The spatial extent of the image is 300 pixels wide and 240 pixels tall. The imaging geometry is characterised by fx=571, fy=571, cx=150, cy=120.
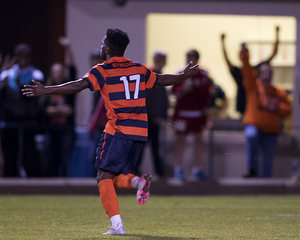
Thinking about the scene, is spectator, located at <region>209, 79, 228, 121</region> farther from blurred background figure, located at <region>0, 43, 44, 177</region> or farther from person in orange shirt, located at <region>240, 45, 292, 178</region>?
blurred background figure, located at <region>0, 43, 44, 177</region>

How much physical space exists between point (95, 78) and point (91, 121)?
13.5 ft

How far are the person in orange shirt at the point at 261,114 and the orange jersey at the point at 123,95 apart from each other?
4543 millimetres

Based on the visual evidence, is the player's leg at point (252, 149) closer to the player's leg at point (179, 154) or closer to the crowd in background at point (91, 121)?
the crowd in background at point (91, 121)

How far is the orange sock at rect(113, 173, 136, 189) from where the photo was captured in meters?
5.32

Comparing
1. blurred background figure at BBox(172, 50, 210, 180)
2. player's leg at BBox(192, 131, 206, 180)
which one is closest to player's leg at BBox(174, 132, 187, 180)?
blurred background figure at BBox(172, 50, 210, 180)

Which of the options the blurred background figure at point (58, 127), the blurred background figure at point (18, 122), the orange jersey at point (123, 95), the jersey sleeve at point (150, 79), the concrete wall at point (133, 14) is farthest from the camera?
the concrete wall at point (133, 14)

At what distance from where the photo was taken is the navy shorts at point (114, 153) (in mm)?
5242

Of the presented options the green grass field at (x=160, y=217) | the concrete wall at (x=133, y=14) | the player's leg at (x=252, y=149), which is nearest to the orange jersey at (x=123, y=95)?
the green grass field at (x=160, y=217)

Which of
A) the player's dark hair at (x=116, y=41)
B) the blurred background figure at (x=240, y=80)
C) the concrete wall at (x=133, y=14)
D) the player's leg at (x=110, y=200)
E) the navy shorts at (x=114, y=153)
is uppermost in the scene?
the concrete wall at (x=133, y=14)

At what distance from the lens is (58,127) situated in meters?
9.34

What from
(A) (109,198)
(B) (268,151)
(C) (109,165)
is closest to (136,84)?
(C) (109,165)

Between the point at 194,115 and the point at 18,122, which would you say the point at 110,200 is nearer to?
the point at 194,115

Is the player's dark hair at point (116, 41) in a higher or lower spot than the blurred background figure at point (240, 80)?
higher

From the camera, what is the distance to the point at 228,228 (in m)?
5.77
